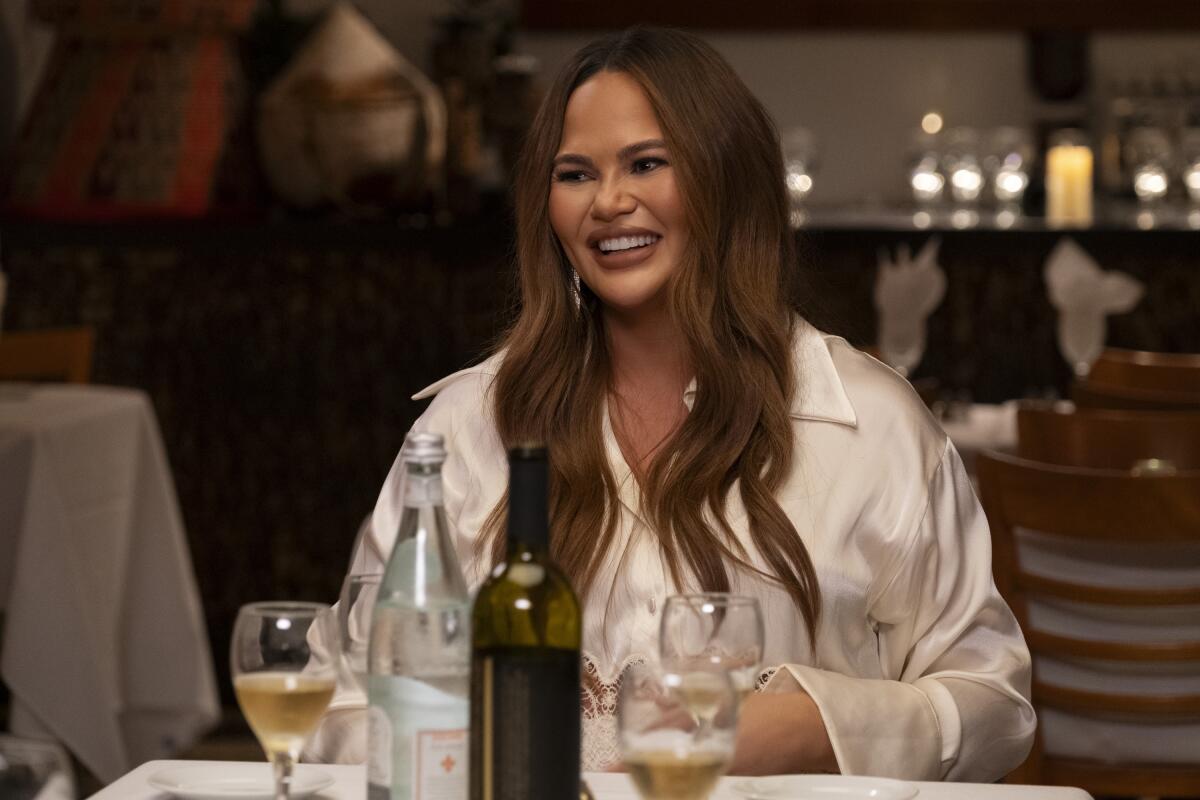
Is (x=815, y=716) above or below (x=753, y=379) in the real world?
below

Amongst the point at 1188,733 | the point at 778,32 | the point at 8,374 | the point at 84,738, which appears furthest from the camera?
the point at 778,32

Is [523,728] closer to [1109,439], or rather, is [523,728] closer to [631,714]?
[631,714]

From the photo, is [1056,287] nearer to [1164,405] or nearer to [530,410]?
[1164,405]

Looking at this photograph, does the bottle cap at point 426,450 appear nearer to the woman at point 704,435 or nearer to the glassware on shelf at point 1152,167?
the woman at point 704,435

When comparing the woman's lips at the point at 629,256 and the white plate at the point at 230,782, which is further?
the woman's lips at the point at 629,256

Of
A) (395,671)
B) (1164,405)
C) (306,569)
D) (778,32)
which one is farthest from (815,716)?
(778,32)

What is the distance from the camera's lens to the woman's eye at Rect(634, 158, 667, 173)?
1.80 metres

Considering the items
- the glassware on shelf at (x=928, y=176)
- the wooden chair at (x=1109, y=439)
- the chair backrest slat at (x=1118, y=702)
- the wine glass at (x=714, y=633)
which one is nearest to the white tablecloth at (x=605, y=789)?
the wine glass at (x=714, y=633)

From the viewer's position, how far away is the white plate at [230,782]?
4.25 ft

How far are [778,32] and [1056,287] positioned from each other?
99.4 inches

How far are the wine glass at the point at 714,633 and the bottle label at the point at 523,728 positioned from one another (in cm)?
16

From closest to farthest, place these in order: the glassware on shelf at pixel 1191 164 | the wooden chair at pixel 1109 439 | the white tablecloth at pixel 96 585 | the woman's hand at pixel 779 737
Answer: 1. the woman's hand at pixel 779 737
2. the wooden chair at pixel 1109 439
3. the white tablecloth at pixel 96 585
4. the glassware on shelf at pixel 1191 164

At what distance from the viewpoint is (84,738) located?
3496mm

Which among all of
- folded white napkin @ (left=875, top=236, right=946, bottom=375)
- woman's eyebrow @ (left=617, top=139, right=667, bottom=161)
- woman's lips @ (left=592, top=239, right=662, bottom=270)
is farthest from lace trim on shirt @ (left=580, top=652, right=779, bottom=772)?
folded white napkin @ (left=875, top=236, right=946, bottom=375)
